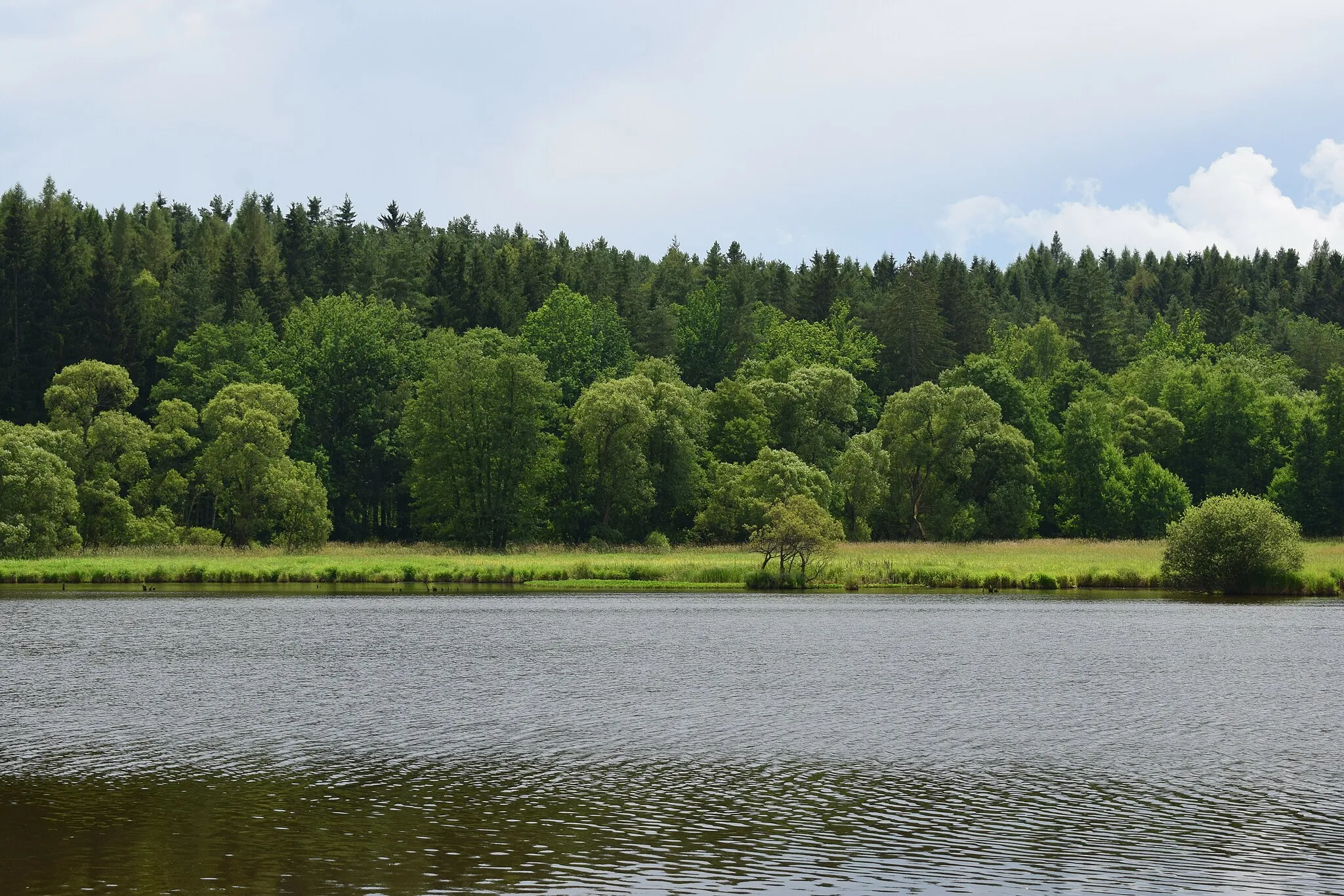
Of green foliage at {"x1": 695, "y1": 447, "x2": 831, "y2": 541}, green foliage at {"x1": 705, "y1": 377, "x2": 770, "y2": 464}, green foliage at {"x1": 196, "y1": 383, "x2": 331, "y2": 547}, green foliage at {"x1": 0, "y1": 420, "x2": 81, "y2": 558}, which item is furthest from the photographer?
green foliage at {"x1": 705, "y1": 377, "x2": 770, "y2": 464}

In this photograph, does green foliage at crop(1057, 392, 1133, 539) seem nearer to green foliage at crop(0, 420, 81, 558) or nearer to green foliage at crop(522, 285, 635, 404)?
green foliage at crop(522, 285, 635, 404)

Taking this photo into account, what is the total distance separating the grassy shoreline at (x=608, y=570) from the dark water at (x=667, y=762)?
31116 millimetres

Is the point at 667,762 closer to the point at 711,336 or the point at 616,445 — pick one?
the point at 616,445

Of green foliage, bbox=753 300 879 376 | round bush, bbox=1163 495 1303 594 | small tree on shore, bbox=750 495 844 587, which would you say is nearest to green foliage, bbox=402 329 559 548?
green foliage, bbox=753 300 879 376

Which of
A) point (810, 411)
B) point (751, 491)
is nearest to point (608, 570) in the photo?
point (751, 491)

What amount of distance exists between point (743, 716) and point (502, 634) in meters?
22.4

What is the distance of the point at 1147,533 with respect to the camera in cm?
13100

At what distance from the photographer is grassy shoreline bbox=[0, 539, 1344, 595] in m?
83.6

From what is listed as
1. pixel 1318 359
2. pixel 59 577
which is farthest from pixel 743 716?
pixel 1318 359

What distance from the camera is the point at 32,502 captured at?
91.4 m

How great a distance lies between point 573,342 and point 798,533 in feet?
223

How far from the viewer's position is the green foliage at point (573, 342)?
466 ft

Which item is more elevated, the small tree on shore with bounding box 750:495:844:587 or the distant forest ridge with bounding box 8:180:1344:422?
the distant forest ridge with bounding box 8:180:1344:422

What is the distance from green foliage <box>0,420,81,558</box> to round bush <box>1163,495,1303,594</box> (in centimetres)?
7554
